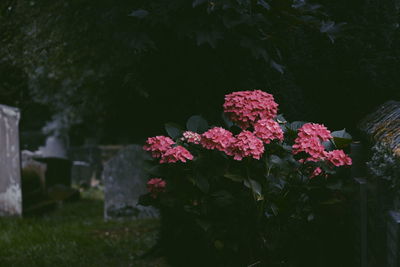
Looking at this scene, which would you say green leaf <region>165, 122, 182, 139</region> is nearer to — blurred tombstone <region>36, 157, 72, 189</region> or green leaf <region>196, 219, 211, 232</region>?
green leaf <region>196, 219, 211, 232</region>

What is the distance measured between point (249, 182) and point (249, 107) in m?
0.53

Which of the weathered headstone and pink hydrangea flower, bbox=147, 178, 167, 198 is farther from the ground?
the weathered headstone

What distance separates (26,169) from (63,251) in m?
3.75

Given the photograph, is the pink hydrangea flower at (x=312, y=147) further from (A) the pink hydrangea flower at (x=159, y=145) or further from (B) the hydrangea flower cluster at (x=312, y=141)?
(A) the pink hydrangea flower at (x=159, y=145)

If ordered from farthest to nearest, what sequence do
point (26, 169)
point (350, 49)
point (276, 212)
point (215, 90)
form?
point (26, 169) → point (215, 90) → point (350, 49) → point (276, 212)

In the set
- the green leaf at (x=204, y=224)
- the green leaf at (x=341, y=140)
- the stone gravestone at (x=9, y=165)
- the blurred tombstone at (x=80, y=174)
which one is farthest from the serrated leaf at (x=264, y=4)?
the blurred tombstone at (x=80, y=174)

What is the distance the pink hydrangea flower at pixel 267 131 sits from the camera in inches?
147

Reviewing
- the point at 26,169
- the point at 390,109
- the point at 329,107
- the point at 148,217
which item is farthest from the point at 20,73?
the point at 390,109

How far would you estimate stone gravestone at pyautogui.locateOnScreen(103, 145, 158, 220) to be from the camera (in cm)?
878

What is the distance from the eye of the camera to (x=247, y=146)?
365 centimetres

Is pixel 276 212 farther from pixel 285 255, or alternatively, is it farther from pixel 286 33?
pixel 286 33

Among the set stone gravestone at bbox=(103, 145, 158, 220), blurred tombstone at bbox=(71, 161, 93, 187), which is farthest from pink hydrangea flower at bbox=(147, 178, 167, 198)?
blurred tombstone at bbox=(71, 161, 93, 187)

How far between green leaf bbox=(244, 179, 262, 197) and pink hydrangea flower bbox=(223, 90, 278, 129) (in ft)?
1.44

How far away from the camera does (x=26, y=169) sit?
958 cm
